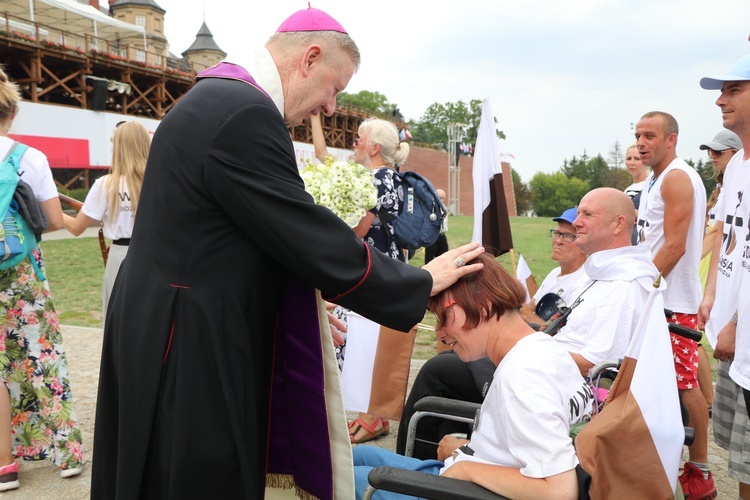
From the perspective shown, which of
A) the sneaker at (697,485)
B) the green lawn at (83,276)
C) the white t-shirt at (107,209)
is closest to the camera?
the sneaker at (697,485)

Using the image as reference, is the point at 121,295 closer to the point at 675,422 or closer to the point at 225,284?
the point at 225,284

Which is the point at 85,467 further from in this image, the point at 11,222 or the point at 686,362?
the point at 686,362

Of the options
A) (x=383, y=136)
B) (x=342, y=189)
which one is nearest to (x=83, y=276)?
(x=383, y=136)

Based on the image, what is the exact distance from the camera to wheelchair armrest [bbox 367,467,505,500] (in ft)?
5.78

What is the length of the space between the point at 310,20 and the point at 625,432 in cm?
158

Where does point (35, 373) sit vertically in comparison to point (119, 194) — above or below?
below

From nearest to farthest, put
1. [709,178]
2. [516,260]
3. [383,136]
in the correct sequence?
[383,136] → [709,178] → [516,260]

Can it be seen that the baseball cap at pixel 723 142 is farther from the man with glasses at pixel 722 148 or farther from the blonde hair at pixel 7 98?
the blonde hair at pixel 7 98

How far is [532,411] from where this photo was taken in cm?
170

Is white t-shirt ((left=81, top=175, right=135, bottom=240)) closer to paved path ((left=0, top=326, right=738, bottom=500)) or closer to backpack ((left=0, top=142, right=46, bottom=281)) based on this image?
backpack ((left=0, top=142, right=46, bottom=281))

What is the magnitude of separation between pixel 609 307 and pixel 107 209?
3348 mm

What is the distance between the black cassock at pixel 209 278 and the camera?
1.65 meters

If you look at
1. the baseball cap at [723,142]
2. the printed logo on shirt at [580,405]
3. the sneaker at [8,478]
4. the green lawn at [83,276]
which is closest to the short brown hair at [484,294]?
the printed logo on shirt at [580,405]

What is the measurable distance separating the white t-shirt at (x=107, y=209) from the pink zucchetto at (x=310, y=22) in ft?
8.51
